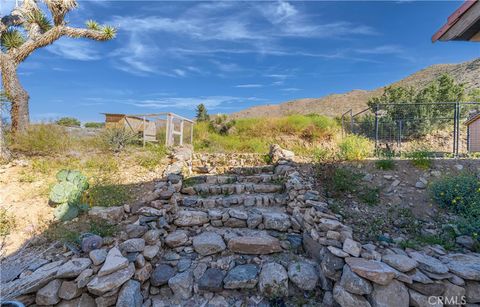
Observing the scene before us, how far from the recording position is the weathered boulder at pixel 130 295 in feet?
7.05

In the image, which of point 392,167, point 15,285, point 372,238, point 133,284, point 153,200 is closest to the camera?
point 15,285

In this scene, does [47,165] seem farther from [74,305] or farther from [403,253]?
[403,253]

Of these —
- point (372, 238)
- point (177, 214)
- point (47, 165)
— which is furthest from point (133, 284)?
point (47, 165)

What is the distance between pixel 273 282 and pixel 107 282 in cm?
163

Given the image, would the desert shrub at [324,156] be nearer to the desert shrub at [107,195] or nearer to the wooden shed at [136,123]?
the desert shrub at [107,195]

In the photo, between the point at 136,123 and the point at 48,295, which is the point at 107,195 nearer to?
the point at 48,295

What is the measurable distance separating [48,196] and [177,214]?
6.70 feet

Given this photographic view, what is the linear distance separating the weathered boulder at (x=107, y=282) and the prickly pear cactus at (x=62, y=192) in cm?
162

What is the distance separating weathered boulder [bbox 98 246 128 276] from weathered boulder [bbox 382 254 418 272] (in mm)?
2638

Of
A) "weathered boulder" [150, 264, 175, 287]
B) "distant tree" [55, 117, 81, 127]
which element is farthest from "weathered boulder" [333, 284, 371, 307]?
"distant tree" [55, 117, 81, 127]

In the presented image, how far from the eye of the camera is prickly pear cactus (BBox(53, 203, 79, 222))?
3008mm

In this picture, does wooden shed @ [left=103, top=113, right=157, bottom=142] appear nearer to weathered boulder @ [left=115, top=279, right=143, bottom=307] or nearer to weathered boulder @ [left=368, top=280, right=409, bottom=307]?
weathered boulder @ [left=115, top=279, right=143, bottom=307]

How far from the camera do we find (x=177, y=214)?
3.42 m

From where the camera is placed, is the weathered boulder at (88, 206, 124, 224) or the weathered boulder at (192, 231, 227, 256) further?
the weathered boulder at (88, 206, 124, 224)
